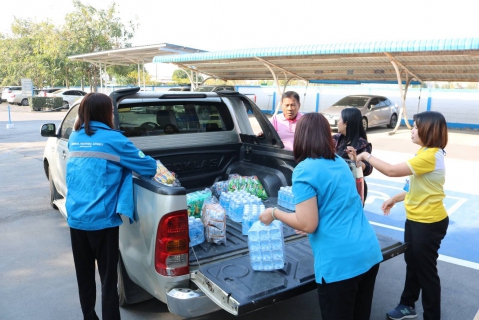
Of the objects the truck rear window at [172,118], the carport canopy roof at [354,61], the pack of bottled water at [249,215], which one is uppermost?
the carport canopy roof at [354,61]

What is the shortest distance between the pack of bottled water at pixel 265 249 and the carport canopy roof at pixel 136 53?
20.0 meters

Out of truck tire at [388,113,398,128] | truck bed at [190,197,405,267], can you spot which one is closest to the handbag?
truck bed at [190,197,405,267]

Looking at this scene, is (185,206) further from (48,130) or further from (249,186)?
(48,130)

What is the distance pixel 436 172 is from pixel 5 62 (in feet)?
164

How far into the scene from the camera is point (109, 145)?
2.77 meters

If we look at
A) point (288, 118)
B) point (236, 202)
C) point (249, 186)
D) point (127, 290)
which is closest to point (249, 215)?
point (236, 202)

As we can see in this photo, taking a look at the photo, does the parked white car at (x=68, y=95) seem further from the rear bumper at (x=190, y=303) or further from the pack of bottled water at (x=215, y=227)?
the rear bumper at (x=190, y=303)

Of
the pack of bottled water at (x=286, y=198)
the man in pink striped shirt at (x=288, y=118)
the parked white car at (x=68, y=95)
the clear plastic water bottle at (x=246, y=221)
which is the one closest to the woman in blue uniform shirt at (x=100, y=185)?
the clear plastic water bottle at (x=246, y=221)

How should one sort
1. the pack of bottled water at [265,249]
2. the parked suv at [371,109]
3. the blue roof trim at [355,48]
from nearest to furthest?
1. the pack of bottled water at [265,249]
2. the blue roof trim at [355,48]
3. the parked suv at [371,109]

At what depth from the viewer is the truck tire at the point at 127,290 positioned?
326 cm

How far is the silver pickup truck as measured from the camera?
100 inches

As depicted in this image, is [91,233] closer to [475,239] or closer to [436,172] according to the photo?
[436,172]

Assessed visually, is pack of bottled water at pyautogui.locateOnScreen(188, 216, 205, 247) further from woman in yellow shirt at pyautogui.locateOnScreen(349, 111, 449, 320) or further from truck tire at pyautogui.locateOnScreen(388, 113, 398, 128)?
truck tire at pyautogui.locateOnScreen(388, 113, 398, 128)

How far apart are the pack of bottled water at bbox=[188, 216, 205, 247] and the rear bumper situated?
0.67 meters
